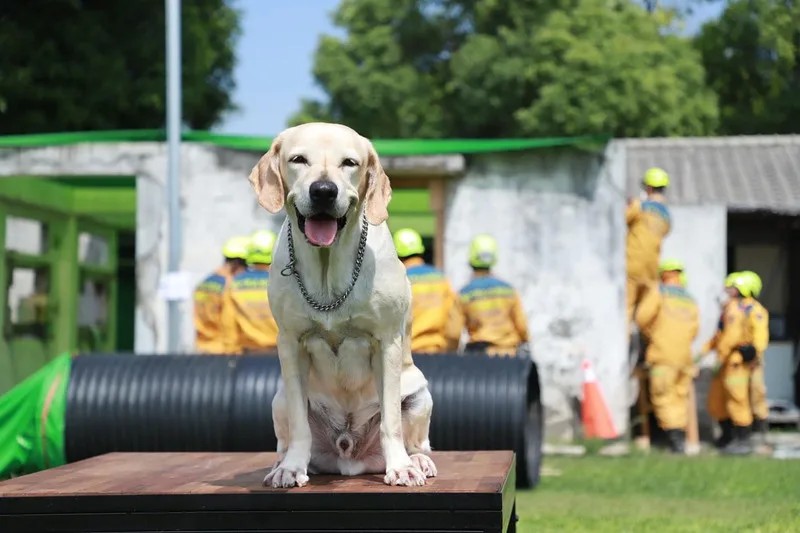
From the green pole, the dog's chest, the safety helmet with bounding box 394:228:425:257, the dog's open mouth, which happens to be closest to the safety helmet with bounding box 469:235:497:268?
the safety helmet with bounding box 394:228:425:257

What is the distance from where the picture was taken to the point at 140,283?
15539mm

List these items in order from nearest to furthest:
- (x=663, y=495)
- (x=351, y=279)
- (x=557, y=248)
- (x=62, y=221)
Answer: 1. (x=351, y=279)
2. (x=663, y=495)
3. (x=557, y=248)
4. (x=62, y=221)

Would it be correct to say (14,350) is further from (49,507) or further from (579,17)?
(579,17)

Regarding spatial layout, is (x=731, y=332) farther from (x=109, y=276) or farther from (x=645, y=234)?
(x=109, y=276)

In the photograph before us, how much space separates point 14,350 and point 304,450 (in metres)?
11.8

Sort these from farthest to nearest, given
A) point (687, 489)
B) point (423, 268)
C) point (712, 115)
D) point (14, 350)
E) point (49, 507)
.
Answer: point (712, 115) → point (14, 350) → point (423, 268) → point (687, 489) → point (49, 507)

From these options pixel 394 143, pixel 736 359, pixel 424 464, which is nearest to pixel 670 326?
pixel 736 359

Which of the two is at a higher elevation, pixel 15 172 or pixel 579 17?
pixel 579 17

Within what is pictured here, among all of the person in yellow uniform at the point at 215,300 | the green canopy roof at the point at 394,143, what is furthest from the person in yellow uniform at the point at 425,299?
the green canopy roof at the point at 394,143

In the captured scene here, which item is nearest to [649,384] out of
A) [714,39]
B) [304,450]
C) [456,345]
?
A: [456,345]

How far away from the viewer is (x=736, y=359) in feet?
48.8

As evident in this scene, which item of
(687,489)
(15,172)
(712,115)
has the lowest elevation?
(687,489)

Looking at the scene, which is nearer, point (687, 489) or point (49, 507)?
point (49, 507)

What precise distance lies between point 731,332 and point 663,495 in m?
4.11
